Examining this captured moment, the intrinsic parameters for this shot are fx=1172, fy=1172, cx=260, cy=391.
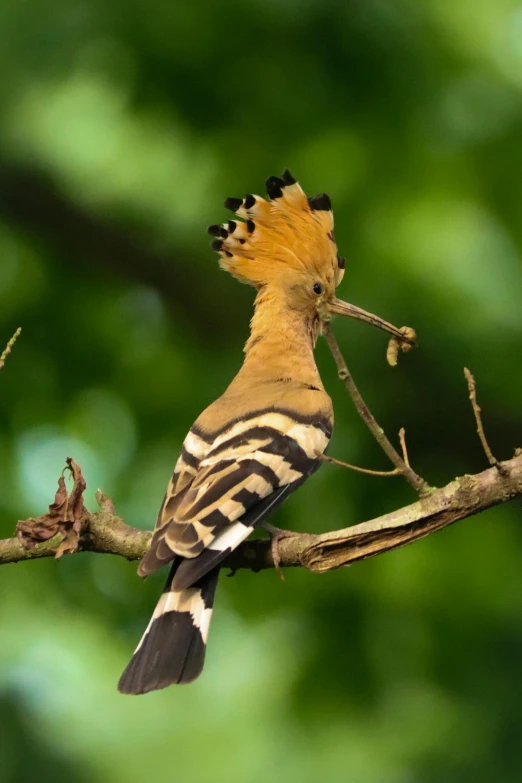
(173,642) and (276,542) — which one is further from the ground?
(276,542)

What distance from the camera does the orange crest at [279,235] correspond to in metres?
3.22

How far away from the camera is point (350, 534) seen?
2232 mm

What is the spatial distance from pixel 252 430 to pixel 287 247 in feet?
2.36

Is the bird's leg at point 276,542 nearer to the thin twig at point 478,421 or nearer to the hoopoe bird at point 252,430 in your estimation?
the hoopoe bird at point 252,430

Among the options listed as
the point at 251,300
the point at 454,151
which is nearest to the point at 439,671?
the point at 251,300

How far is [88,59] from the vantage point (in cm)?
403

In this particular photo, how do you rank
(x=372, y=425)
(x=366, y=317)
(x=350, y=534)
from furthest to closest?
(x=366, y=317) < (x=350, y=534) < (x=372, y=425)

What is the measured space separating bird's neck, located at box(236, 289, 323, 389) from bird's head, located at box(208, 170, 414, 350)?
Result: 0.03 m

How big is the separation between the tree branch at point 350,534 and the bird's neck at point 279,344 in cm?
66

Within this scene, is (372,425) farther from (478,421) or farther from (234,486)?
(234,486)

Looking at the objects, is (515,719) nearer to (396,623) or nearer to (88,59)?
(396,623)

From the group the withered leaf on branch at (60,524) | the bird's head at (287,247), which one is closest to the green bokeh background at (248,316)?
the bird's head at (287,247)

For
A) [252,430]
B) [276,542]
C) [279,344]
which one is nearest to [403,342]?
[252,430]

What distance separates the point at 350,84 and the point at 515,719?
2158 mm
